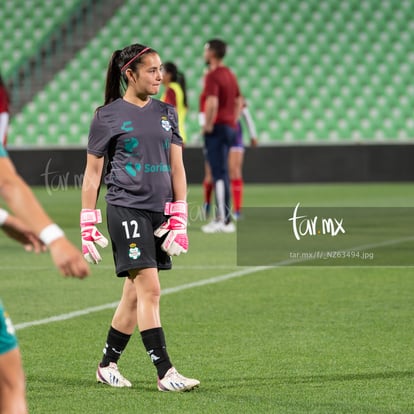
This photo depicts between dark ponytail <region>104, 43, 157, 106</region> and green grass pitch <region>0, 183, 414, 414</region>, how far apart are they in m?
1.42

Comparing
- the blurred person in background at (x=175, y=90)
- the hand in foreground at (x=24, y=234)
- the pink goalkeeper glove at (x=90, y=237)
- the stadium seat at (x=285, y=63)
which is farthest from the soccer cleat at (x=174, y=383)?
the stadium seat at (x=285, y=63)

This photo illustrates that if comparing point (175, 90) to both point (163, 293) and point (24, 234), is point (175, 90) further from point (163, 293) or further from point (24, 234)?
point (24, 234)

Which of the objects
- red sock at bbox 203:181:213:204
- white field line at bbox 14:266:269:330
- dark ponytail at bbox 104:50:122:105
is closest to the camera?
dark ponytail at bbox 104:50:122:105

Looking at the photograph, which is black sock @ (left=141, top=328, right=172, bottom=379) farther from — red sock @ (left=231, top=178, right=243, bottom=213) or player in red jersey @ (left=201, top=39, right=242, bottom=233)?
red sock @ (left=231, top=178, right=243, bottom=213)

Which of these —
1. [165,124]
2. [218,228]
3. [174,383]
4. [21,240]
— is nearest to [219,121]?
[218,228]

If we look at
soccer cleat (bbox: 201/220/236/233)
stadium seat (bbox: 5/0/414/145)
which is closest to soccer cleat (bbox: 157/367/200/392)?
soccer cleat (bbox: 201/220/236/233)

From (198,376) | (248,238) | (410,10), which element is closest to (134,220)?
(198,376)

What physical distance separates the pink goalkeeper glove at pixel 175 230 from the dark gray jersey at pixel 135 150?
0.19 feet

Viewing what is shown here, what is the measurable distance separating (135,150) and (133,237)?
415mm

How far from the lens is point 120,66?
5.56 m

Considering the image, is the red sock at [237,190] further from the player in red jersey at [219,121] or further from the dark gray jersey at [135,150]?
the dark gray jersey at [135,150]

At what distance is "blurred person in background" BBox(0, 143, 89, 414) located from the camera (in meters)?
3.10

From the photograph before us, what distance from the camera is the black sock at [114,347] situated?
561 centimetres

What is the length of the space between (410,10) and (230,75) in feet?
40.7
